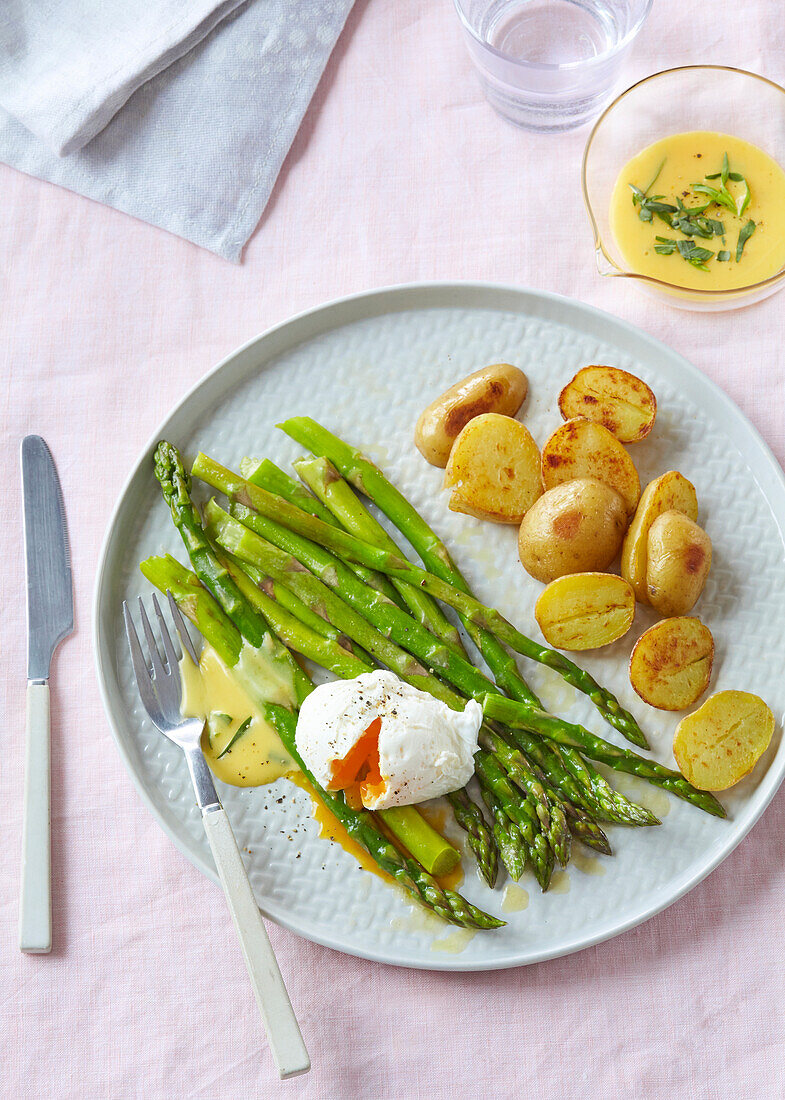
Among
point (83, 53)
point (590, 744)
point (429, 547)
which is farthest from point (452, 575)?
point (83, 53)

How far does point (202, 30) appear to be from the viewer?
310 centimetres

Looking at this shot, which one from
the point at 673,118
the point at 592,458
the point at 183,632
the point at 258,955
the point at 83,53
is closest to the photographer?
the point at 258,955

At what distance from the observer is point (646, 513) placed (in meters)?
2.53

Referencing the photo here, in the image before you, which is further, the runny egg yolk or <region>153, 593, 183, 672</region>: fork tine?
<region>153, 593, 183, 672</region>: fork tine

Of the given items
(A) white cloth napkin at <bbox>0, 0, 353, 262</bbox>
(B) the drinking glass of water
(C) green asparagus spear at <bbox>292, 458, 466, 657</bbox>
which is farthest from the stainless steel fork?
(B) the drinking glass of water

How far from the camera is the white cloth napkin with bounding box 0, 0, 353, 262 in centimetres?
307

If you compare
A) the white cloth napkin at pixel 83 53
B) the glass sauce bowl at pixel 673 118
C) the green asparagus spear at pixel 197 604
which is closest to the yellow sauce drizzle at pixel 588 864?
the green asparagus spear at pixel 197 604

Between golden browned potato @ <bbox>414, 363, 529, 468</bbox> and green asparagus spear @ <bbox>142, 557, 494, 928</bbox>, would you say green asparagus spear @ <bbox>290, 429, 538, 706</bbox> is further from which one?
green asparagus spear @ <bbox>142, 557, 494, 928</bbox>

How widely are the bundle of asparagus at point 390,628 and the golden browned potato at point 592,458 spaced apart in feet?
1.33

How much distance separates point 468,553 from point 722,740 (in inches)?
32.8

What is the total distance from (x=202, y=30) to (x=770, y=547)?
238 cm

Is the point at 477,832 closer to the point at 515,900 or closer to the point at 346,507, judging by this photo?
the point at 515,900

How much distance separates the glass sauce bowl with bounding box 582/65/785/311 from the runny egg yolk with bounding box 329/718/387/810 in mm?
1552

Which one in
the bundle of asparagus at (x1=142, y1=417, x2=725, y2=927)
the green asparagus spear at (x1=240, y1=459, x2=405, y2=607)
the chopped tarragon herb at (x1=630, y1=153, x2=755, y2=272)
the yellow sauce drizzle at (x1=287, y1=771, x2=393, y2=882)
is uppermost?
the chopped tarragon herb at (x1=630, y1=153, x2=755, y2=272)
